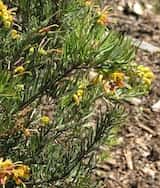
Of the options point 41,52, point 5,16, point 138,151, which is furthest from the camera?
point 138,151

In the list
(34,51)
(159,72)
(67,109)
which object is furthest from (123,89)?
(159,72)

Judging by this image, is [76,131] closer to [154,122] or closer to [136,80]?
[136,80]

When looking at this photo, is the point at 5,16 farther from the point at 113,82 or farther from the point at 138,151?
the point at 138,151

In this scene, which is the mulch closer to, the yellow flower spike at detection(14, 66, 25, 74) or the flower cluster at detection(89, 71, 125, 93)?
the flower cluster at detection(89, 71, 125, 93)

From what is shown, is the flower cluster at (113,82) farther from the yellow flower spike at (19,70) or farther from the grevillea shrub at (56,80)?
the yellow flower spike at (19,70)

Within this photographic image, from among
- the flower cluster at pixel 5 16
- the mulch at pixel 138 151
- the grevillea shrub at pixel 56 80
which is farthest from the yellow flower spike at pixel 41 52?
the mulch at pixel 138 151

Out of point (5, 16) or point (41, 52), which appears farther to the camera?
point (41, 52)

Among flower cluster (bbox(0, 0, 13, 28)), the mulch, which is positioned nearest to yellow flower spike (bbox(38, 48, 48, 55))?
flower cluster (bbox(0, 0, 13, 28))

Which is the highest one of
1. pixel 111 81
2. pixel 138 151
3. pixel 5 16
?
pixel 5 16

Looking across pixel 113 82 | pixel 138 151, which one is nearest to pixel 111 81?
pixel 113 82
